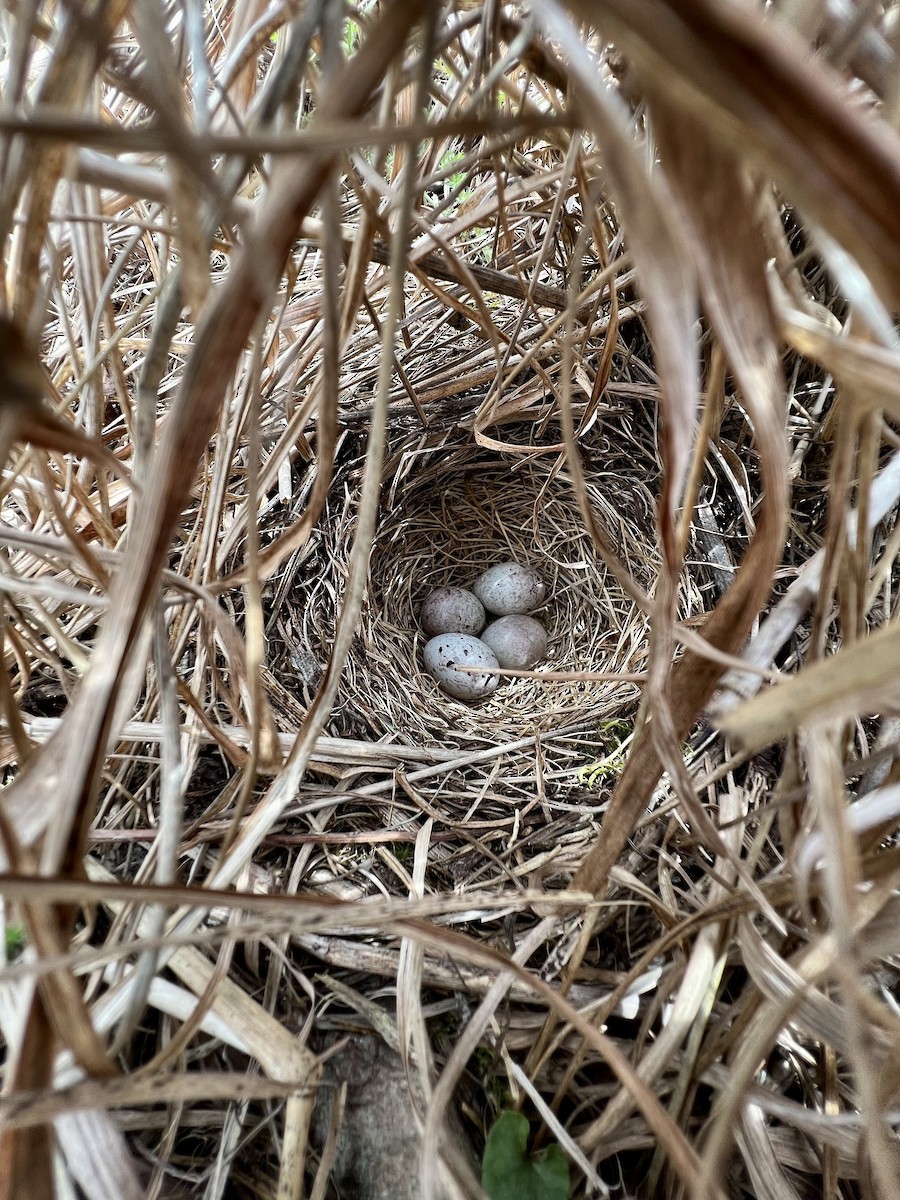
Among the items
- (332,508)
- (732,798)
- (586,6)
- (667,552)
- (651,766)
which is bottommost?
(732,798)

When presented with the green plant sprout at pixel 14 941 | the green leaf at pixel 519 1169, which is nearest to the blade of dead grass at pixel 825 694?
the green leaf at pixel 519 1169

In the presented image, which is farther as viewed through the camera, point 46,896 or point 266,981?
point 266,981

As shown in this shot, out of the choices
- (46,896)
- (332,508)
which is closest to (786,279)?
(46,896)

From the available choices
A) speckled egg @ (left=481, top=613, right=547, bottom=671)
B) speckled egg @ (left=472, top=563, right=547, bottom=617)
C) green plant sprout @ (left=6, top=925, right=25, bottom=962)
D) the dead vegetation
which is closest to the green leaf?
the dead vegetation

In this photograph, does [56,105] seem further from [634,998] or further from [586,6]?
[634,998]

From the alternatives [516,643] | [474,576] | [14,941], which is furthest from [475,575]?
[14,941]

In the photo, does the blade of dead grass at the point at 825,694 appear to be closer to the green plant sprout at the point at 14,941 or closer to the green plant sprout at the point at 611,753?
the green plant sprout at the point at 14,941
